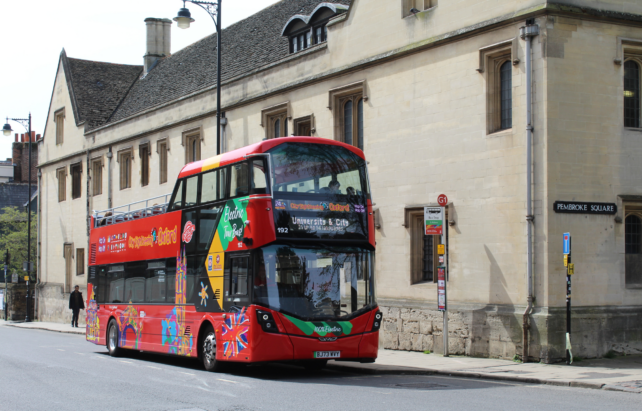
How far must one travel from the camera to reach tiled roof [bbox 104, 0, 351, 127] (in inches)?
1167

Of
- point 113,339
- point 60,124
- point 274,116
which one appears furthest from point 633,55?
point 60,124

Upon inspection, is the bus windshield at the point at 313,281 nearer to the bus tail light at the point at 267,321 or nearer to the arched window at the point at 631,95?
the bus tail light at the point at 267,321

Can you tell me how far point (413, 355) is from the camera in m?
18.6

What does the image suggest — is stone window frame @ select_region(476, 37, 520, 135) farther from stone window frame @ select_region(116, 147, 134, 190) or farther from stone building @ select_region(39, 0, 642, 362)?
stone window frame @ select_region(116, 147, 134, 190)

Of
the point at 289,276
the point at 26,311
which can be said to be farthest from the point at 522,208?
the point at 26,311

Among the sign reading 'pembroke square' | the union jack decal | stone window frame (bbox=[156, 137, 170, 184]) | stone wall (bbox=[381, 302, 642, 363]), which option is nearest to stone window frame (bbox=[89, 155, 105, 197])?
stone window frame (bbox=[156, 137, 170, 184])

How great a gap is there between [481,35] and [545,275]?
579 cm

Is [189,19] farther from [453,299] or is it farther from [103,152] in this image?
[103,152]

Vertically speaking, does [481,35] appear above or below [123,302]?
above

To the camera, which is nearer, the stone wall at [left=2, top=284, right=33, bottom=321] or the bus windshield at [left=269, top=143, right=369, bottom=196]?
the bus windshield at [left=269, top=143, right=369, bottom=196]

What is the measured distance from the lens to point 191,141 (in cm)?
3180

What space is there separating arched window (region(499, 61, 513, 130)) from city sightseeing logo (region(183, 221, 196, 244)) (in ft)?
23.9

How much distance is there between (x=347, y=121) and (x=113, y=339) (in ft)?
29.5

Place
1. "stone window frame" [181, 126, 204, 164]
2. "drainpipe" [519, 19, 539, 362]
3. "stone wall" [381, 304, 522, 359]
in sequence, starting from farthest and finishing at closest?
"stone window frame" [181, 126, 204, 164] → "stone wall" [381, 304, 522, 359] → "drainpipe" [519, 19, 539, 362]
